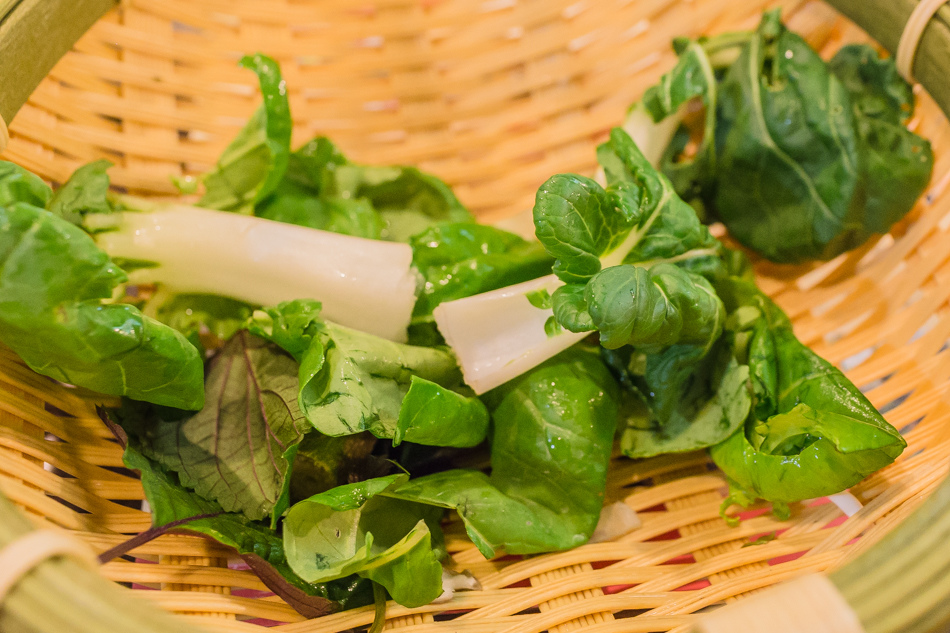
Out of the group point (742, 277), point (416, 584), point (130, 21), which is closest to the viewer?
point (416, 584)

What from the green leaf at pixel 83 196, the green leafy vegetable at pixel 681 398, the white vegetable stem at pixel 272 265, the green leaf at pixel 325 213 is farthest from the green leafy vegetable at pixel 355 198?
the green leafy vegetable at pixel 681 398

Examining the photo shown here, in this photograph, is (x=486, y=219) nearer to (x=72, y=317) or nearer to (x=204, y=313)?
(x=204, y=313)

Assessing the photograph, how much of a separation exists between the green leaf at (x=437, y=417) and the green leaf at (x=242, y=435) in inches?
5.9

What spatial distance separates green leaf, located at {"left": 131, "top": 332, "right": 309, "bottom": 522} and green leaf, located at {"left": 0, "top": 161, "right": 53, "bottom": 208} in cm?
35

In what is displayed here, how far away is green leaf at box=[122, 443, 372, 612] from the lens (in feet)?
2.79

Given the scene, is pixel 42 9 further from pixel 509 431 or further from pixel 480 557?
pixel 480 557

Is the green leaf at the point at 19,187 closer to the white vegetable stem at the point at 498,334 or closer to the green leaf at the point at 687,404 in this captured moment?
the white vegetable stem at the point at 498,334

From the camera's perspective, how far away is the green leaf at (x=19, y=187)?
2.62ft

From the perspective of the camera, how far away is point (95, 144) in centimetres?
123

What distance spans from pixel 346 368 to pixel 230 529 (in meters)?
0.26

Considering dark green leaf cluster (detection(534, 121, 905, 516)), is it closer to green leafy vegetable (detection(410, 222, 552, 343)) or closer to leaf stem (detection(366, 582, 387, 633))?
green leafy vegetable (detection(410, 222, 552, 343))

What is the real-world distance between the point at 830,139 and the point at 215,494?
46.2 inches

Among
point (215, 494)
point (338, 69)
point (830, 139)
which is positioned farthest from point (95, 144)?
point (830, 139)

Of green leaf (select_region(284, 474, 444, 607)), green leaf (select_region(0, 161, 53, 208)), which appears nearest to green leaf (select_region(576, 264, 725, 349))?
green leaf (select_region(284, 474, 444, 607))
